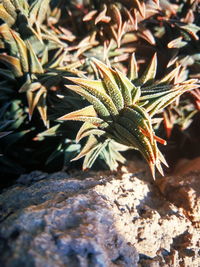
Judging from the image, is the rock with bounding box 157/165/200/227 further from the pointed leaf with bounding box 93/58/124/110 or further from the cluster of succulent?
the pointed leaf with bounding box 93/58/124/110

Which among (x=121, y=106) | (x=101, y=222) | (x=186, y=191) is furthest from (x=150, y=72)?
(x=101, y=222)

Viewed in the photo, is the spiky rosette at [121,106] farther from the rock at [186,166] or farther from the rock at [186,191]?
the rock at [186,166]

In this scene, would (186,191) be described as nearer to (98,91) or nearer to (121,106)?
(121,106)

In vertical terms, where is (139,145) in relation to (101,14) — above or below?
below

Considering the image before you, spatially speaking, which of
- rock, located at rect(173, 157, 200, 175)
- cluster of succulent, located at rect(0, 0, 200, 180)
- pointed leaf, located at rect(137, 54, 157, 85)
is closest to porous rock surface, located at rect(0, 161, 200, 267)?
rock, located at rect(173, 157, 200, 175)

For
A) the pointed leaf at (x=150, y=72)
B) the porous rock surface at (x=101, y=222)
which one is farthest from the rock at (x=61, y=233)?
the pointed leaf at (x=150, y=72)

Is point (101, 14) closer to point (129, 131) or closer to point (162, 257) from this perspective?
point (129, 131)

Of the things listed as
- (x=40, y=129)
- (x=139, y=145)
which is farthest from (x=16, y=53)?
(x=139, y=145)

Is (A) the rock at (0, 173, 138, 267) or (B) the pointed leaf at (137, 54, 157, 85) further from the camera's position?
(B) the pointed leaf at (137, 54, 157, 85)
